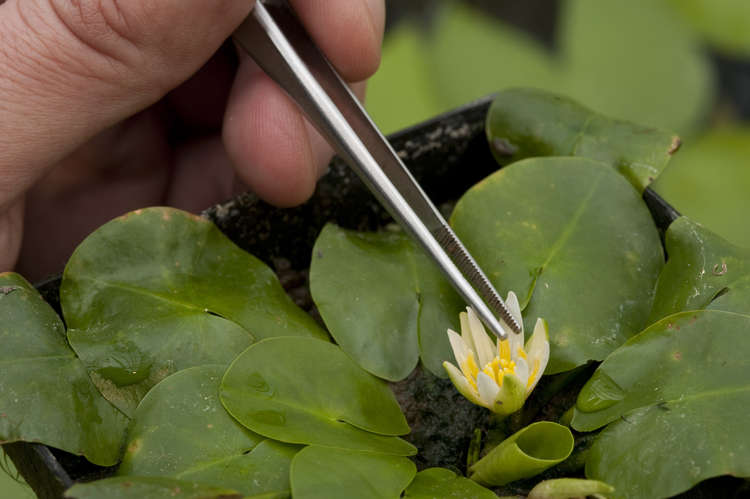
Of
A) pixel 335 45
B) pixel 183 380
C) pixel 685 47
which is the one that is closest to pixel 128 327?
pixel 183 380

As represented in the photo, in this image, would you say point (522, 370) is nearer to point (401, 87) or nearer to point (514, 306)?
point (514, 306)

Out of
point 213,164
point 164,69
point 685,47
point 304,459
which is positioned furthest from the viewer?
point 685,47

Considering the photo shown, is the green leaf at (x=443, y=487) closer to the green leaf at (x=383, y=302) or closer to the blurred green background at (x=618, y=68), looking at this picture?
the green leaf at (x=383, y=302)

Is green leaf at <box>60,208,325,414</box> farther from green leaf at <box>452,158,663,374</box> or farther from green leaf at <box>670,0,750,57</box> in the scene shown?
green leaf at <box>670,0,750,57</box>

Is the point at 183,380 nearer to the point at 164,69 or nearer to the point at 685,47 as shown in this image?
the point at 164,69

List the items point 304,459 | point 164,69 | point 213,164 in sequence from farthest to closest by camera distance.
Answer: point 213,164
point 164,69
point 304,459

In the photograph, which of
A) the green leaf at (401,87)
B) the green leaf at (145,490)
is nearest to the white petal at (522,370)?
the green leaf at (145,490)

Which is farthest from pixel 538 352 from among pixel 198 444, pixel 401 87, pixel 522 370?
pixel 401 87
